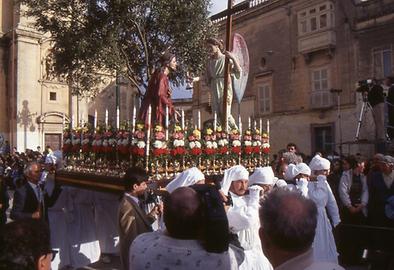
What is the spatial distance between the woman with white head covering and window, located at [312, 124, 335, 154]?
15000mm

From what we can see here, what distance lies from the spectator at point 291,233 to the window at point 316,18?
19.7 meters

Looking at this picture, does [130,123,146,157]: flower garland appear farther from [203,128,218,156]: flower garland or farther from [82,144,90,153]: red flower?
[82,144,90,153]: red flower

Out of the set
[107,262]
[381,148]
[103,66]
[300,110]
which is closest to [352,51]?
[300,110]

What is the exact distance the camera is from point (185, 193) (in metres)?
2.34

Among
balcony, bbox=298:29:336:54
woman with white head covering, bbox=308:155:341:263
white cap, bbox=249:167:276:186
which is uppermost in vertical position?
balcony, bbox=298:29:336:54

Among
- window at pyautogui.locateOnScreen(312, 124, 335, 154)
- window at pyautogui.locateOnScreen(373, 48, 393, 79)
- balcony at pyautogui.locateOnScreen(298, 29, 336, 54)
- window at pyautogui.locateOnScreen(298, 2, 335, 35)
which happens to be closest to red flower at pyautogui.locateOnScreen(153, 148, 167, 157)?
window at pyautogui.locateOnScreen(373, 48, 393, 79)

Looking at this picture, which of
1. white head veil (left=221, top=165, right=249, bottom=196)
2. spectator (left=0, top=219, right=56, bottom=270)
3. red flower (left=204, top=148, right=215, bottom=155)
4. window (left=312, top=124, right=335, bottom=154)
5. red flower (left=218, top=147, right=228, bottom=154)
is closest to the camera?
spectator (left=0, top=219, right=56, bottom=270)

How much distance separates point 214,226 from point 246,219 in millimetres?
1549

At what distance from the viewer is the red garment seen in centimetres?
629

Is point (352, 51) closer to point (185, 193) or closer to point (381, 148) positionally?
point (381, 148)

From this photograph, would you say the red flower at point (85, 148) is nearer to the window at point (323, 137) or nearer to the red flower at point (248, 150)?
the red flower at point (248, 150)

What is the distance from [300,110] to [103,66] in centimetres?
1190

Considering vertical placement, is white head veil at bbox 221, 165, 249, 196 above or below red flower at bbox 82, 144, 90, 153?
below

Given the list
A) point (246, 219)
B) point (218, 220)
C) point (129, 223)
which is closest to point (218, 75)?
point (129, 223)
